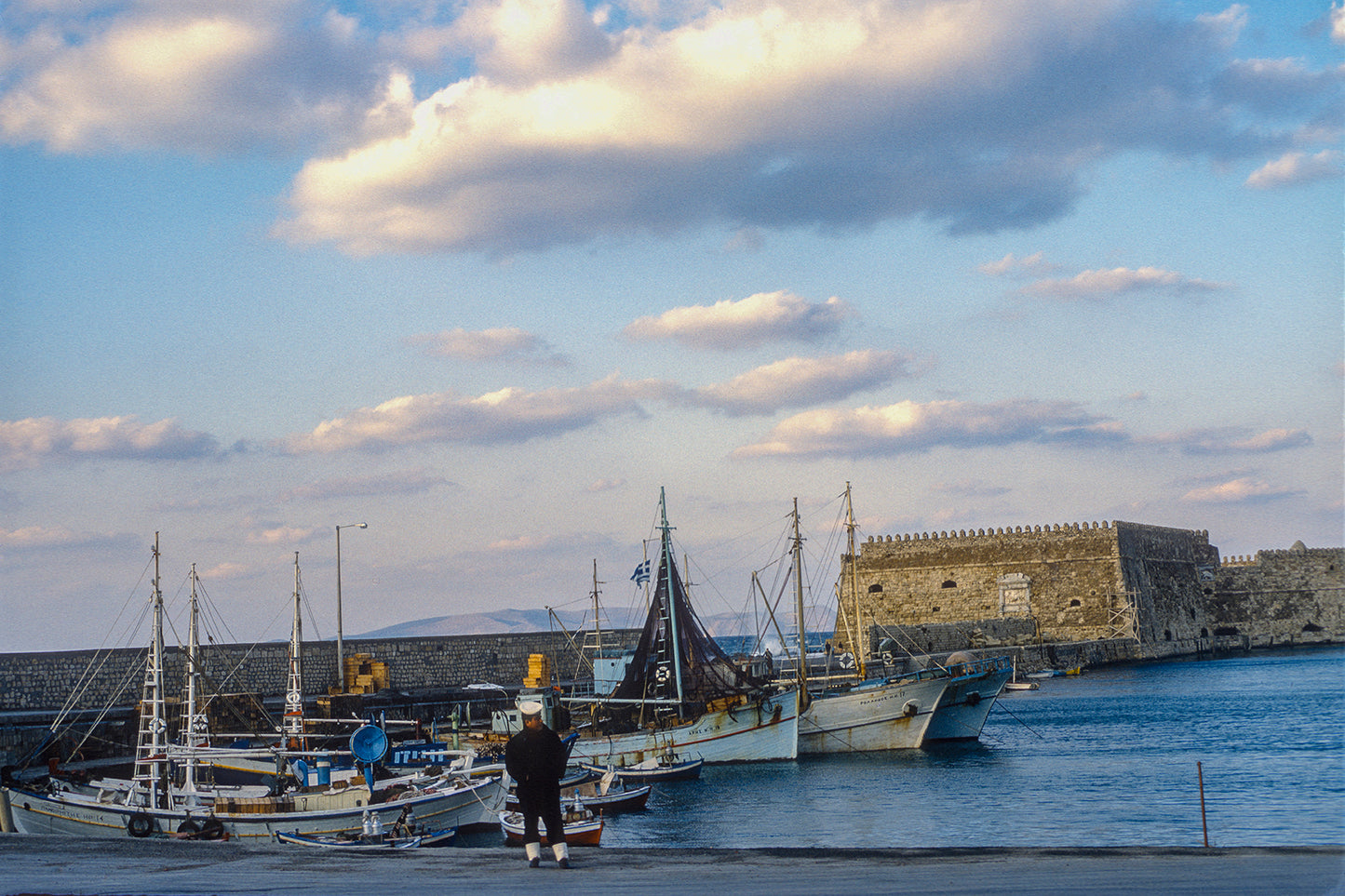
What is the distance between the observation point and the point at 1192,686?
60812 mm

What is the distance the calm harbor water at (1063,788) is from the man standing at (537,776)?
974cm

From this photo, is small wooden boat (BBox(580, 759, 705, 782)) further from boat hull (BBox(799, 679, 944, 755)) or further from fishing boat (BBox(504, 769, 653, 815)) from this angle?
boat hull (BBox(799, 679, 944, 755))

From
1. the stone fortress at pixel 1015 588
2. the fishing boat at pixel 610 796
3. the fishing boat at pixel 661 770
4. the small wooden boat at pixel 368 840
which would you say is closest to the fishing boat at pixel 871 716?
the fishing boat at pixel 661 770

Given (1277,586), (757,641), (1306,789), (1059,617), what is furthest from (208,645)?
(1277,586)

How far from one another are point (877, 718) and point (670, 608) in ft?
26.2

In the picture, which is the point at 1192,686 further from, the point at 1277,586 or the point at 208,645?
the point at 208,645

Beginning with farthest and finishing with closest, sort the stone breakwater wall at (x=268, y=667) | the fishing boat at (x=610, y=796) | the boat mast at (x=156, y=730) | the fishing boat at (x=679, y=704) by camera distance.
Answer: the fishing boat at (x=679, y=704)
the stone breakwater wall at (x=268, y=667)
the fishing boat at (x=610, y=796)
the boat mast at (x=156, y=730)

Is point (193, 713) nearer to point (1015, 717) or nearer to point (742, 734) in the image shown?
point (742, 734)

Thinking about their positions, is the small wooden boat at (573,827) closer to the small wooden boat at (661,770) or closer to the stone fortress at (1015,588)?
the small wooden boat at (661,770)

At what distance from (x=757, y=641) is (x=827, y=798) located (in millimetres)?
14414

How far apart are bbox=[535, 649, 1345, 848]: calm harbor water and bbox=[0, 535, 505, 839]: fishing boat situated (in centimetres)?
374

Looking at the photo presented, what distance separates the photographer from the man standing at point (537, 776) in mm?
9266

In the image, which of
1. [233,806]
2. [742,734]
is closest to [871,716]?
[742,734]

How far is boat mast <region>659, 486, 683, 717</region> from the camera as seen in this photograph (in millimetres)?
40812
